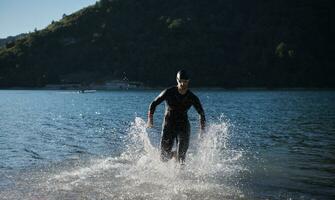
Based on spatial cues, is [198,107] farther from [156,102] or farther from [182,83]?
[156,102]

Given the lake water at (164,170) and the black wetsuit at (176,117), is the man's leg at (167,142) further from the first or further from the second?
the lake water at (164,170)

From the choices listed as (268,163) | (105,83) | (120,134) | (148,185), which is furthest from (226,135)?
(105,83)

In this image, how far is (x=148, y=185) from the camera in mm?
14805

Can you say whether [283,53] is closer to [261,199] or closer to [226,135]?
[226,135]

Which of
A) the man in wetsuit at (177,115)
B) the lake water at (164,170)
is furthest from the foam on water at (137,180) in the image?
the man in wetsuit at (177,115)

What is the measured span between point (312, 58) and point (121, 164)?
19052cm

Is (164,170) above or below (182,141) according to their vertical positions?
below

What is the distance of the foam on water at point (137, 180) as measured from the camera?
13.6 metres

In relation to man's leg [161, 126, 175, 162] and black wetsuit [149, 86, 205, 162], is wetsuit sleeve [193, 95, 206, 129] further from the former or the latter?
man's leg [161, 126, 175, 162]

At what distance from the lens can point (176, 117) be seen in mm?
15461

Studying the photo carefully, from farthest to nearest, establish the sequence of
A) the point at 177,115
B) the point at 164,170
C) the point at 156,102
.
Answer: the point at 164,170 → the point at 177,115 → the point at 156,102

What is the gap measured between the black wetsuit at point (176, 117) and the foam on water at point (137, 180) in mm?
657

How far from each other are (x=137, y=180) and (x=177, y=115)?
2.59m

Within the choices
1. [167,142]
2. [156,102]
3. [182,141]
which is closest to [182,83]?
[156,102]
